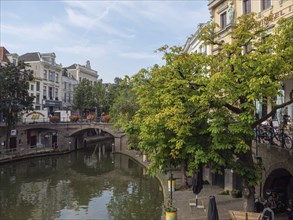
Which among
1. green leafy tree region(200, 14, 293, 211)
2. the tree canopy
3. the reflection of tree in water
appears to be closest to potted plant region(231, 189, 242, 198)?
the reflection of tree in water

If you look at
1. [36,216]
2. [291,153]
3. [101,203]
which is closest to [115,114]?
[101,203]

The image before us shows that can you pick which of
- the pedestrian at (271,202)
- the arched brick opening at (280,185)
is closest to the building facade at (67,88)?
the arched brick opening at (280,185)

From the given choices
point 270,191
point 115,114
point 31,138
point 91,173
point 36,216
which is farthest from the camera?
point 31,138

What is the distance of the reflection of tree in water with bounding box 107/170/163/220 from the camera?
2133 cm

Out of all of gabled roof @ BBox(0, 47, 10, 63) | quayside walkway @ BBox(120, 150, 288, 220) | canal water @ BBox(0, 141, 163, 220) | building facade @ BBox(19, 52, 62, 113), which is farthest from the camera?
building facade @ BBox(19, 52, 62, 113)

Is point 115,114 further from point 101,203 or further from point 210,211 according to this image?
point 210,211

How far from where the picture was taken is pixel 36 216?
21234 mm

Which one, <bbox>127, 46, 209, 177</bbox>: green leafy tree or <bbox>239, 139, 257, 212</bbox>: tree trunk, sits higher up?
<bbox>127, 46, 209, 177</bbox>: green leafy tree

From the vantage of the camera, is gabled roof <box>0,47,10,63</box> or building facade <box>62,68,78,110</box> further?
building facade <box>62,68,78,110</box>

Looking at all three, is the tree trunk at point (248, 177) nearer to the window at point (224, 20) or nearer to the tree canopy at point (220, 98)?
the tree canopy at point (220, 98)

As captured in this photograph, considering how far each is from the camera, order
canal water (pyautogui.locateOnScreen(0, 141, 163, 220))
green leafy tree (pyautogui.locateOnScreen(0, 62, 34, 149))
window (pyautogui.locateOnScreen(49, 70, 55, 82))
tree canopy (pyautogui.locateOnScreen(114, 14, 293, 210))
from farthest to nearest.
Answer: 1. window (pyautogui.locateOnScreen(49, 70, 55, 82))
2. green leafy tree (pyautogui.locateOnScreen(0, 62, 34, 149))
3. canal water (pyautogui.locateOnScreen(0, 141, 163, 220))
4. tree canopy (pyautogui.locateOnScreen(114, 14, 293, 210))

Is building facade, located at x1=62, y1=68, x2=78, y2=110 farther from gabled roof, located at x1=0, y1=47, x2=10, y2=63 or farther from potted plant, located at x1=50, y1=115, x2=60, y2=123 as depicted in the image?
gabled roof, located at x1=0, y1=47, x2=10, y2=63

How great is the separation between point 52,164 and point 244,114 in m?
36.4

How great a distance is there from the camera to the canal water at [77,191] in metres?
21.8
